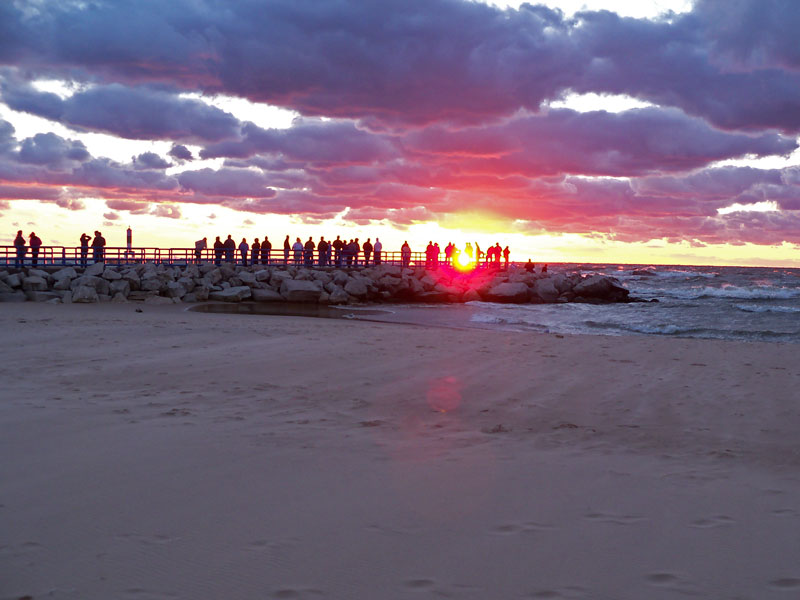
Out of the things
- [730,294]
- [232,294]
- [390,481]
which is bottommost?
[390,481]

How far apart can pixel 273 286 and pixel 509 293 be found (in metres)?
13.1

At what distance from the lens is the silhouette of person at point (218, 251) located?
35.8 m

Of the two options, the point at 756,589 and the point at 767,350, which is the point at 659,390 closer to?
the point at 756,589

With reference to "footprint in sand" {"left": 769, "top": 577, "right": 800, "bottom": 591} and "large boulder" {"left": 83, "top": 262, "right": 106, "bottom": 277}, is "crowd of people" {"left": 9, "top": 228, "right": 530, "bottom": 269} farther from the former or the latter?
"footprint in sand" {"left": 769, "top": 577, "right": 800, "bottom": 591}

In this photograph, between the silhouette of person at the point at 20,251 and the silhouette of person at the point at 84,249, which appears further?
the silhouette of person at the point at 84,249

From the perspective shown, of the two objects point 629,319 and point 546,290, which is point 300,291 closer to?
point 629,319

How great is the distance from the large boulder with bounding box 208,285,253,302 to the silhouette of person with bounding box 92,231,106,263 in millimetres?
7809

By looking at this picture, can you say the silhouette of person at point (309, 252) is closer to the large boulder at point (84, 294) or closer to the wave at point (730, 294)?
the large boulder at point (84, 294)

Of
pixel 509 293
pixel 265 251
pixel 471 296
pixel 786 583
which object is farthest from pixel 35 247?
pixel 786 583

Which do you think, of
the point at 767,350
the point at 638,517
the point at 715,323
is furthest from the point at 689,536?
the point at 715,323

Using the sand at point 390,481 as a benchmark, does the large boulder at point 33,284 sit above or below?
above

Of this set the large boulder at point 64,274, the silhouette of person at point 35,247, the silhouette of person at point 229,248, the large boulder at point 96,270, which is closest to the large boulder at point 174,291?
the large boulder at point 96,270

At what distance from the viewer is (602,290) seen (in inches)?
1551

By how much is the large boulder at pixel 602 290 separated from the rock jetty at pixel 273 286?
0.20ft
